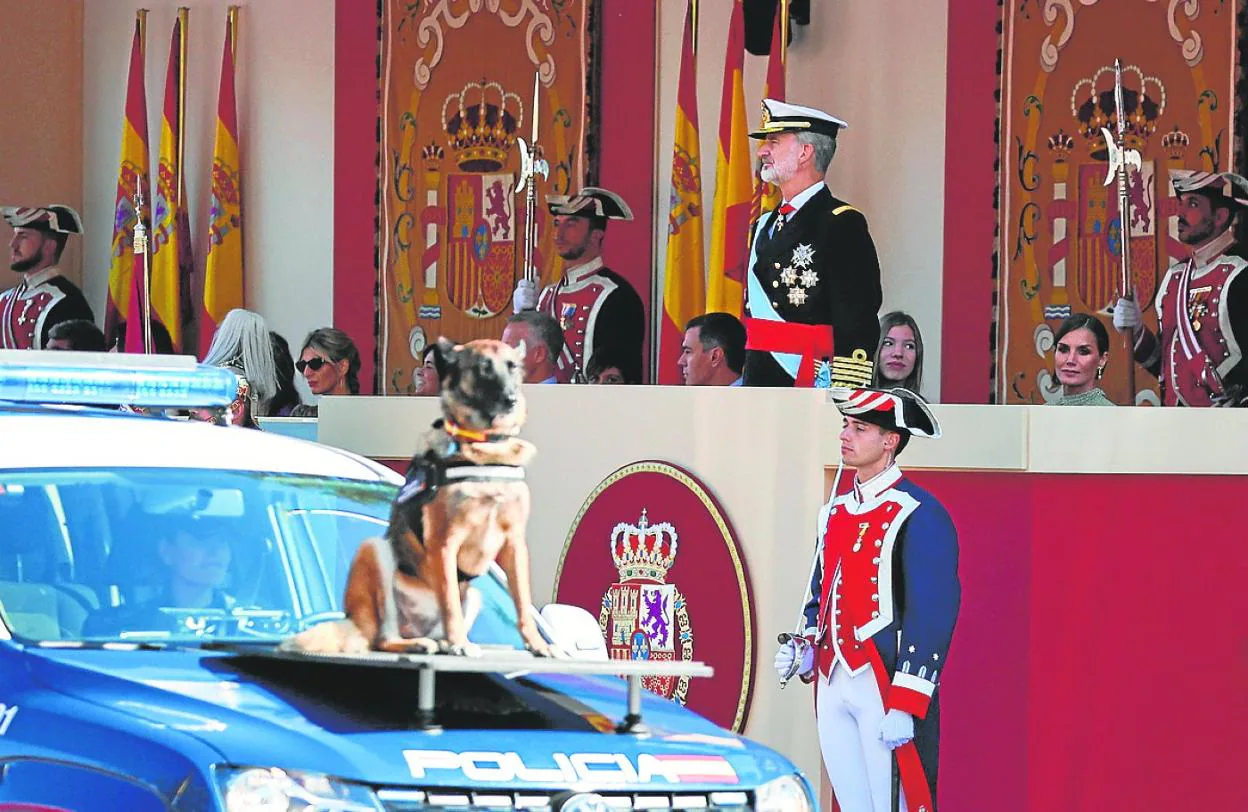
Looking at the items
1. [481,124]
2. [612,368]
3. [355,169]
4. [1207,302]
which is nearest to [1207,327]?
[1207,302]

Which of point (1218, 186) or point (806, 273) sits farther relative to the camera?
point (1218, 186)

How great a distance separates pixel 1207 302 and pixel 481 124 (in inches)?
186

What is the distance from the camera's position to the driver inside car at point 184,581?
14.9 ft

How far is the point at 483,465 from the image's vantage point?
421 cm

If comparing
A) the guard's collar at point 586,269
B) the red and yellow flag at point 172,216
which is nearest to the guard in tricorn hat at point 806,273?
the guard's collar at point 586,269

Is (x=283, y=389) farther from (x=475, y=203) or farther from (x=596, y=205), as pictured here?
(x=475, y=203)

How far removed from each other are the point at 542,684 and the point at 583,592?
2571 millimetres

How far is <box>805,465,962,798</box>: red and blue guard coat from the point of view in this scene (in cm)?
617

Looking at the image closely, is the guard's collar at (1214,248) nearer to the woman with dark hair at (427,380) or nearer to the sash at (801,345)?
the sash at (801,345)

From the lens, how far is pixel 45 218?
1284cm

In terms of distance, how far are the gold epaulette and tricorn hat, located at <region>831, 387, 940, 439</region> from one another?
0.67 metres

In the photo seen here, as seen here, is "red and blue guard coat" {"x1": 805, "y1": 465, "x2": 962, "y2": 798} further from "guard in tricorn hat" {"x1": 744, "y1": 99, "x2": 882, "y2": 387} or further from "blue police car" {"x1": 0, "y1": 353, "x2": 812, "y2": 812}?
"blue police car" {"x1": 0, "y1": 353, "x2": 812, "y2": 812}

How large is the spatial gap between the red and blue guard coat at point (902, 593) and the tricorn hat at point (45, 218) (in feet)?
24.9

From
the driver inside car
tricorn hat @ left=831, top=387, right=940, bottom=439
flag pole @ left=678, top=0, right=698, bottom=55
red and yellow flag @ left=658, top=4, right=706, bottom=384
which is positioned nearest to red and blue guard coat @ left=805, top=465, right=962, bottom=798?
tricorn hat @ left=831, top=387, right=940, bottom=439
